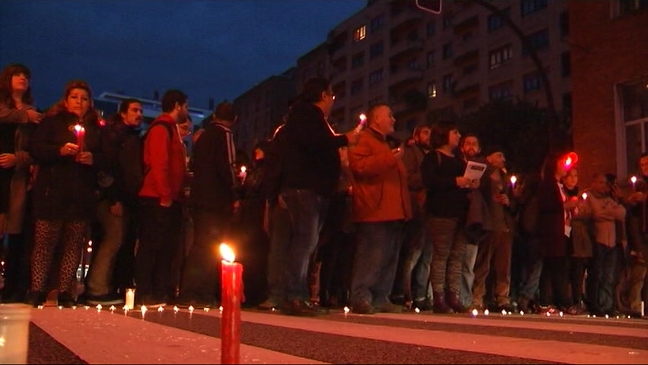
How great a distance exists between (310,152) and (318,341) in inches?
106

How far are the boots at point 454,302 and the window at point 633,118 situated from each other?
41.8ft

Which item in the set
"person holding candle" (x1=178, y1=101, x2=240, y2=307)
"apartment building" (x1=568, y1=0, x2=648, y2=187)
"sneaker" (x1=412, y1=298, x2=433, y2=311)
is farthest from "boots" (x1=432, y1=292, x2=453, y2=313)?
"apartment building" (x1=568, y1=0, x2=648, y2=187)

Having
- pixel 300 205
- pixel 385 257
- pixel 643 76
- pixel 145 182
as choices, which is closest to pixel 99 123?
pixel 145 182

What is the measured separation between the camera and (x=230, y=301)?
231cm

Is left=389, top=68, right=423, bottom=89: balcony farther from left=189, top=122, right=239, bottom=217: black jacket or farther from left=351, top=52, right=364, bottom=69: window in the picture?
left=189, top=122, right=239, bottom=217: black jacket

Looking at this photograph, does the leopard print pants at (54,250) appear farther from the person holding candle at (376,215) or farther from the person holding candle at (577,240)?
the person holding candle at (577,240)

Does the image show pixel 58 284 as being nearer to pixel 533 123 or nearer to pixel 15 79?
pixel 15 79

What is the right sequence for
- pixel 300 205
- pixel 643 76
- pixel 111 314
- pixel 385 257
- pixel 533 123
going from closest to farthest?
pixel 111 314
pixel 300 205
pixel 385 257
pixel 643 76
pixel 533 123

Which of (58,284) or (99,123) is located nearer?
(58,284)

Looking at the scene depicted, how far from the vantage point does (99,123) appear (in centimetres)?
742

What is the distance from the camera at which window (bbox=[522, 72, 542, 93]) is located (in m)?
50.3

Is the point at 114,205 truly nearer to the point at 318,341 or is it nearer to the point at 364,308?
the point at 364,308

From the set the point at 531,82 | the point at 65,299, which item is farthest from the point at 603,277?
the point at 531,82

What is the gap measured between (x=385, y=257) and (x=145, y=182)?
219cm
